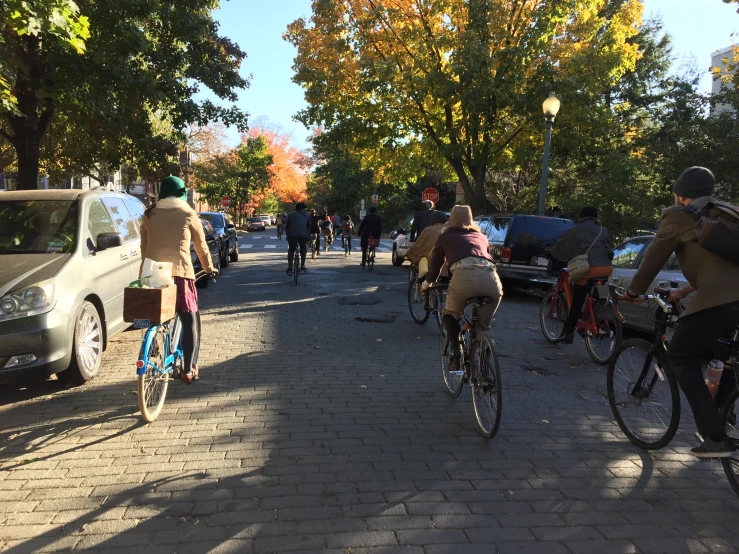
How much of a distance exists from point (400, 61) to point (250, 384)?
15.2m

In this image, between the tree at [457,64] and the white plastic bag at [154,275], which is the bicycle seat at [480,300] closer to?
the white plastic bag at [154,275]

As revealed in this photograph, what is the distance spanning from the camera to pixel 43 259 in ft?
17.4

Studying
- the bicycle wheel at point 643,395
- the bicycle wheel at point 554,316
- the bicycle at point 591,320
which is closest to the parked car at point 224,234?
the bicycle wheel at point 554,316

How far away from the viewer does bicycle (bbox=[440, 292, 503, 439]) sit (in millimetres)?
4117

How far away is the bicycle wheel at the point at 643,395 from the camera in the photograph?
3939 millimetres

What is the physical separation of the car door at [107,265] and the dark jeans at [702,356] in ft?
16.8

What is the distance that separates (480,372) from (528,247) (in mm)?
7760

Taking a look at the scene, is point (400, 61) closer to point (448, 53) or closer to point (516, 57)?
point (448, 53)

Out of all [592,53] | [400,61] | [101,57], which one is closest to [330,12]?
[400,61]

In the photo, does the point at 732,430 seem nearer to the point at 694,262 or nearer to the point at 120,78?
the point at 694,262

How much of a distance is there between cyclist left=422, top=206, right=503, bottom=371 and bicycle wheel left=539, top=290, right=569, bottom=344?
9.86ft

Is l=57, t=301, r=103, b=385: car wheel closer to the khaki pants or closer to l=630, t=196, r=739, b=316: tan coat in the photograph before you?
the khaki pants

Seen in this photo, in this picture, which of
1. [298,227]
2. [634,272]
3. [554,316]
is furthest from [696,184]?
[298,227]

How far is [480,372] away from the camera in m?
4.39
